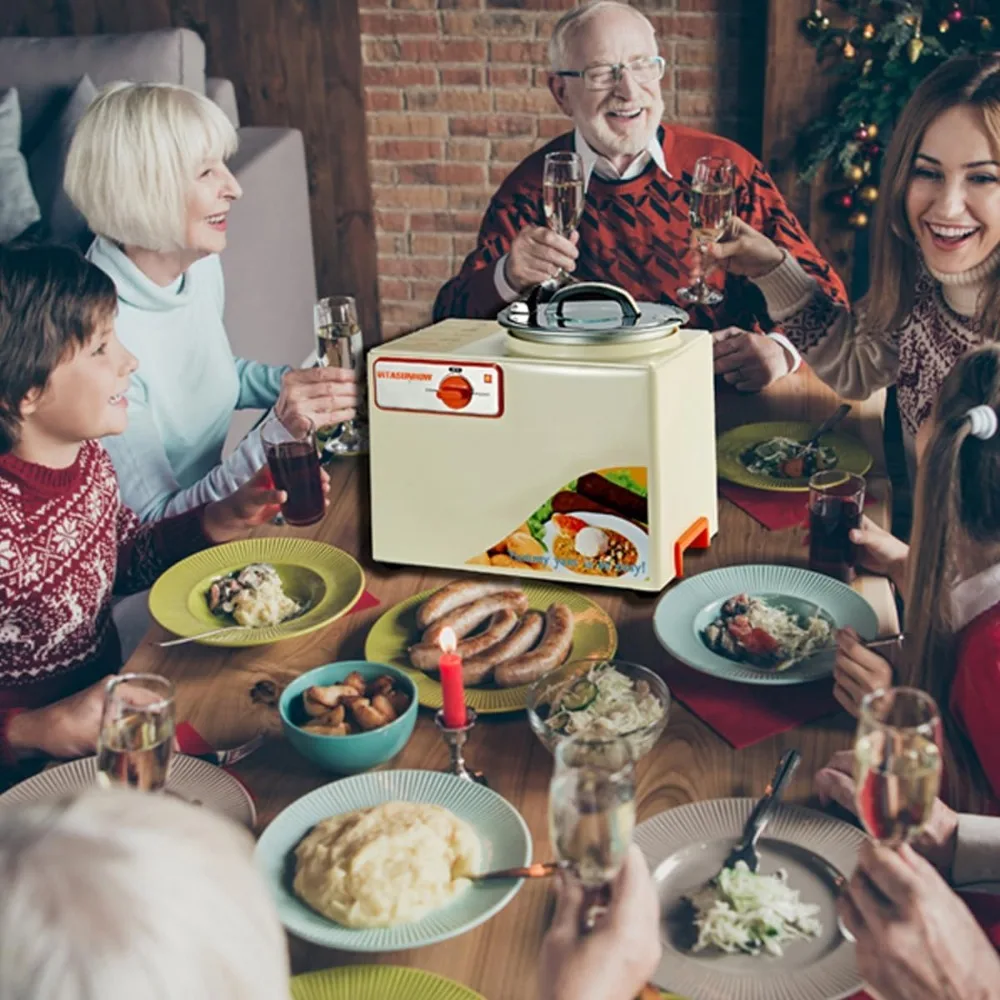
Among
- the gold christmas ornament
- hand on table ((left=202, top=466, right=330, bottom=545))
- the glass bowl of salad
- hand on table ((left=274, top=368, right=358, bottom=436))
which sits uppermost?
hand on table ((left=274, top=368, right=358, bottom=436))

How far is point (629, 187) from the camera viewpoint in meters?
2.47

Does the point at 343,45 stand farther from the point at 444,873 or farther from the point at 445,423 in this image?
the point at 444,873

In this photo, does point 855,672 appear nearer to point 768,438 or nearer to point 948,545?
point 948,545

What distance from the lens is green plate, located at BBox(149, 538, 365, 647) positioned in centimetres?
141

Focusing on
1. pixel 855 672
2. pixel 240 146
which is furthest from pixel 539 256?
pixel 240 146

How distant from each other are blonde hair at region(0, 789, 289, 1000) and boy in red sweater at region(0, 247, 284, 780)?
1049mm

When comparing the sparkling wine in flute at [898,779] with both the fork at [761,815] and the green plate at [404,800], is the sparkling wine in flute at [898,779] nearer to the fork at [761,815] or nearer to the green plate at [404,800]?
the fork at [761,815]

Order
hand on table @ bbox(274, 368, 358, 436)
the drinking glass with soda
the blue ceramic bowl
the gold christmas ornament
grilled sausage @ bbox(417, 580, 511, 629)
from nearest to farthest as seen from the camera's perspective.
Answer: the blue ceramic bowl, grilled sausage @ bbox(417, 580, 511, 629), the drinking glass with soda, hand on table @ bbox(274, 368, 358, 436), the gold christmas ornament

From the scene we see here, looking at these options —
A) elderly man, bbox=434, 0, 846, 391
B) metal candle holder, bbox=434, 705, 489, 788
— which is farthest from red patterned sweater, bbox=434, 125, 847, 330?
metal candle holder, bbox=434, 705, 489, 788

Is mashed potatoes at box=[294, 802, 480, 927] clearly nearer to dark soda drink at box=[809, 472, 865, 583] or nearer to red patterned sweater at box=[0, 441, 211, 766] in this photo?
dark soda drink at box=[809, 472, 865, 583]

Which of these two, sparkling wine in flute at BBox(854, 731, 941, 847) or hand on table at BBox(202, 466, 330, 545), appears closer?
sparkling wine in flute at BBox(854, 731, 941, 847)

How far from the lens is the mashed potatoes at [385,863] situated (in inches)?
38.4

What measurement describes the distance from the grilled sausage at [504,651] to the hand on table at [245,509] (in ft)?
1.47

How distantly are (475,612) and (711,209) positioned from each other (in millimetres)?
895
